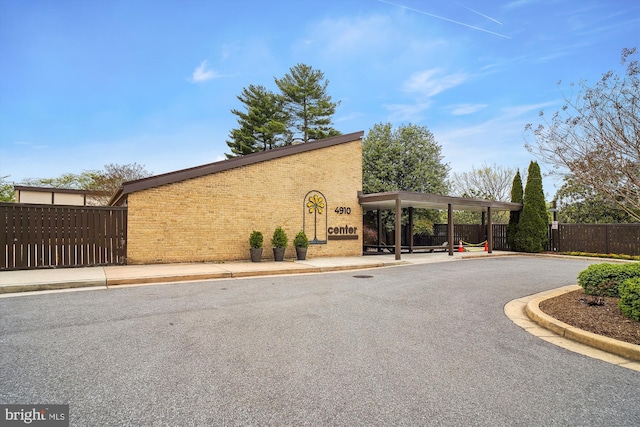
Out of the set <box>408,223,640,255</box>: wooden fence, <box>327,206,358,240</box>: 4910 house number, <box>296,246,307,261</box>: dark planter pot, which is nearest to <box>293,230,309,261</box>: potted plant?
<box>296,246,307,261</box>: dark planter pot

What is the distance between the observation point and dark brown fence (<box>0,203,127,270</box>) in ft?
35.3

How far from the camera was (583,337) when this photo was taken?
190 inches

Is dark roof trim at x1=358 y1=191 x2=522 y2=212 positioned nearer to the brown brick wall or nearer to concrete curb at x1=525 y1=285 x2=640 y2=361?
the brown brick wall

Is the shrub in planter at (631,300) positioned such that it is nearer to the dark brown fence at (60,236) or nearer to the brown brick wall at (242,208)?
the brown brick wall at (242,208)

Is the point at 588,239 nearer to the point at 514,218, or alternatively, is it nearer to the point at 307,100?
the point at 514,218

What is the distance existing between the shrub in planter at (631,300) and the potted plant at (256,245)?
1100 centimetres

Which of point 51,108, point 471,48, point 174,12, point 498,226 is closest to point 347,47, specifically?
point 471,48

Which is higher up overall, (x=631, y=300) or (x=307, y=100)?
(x=307, y=100)

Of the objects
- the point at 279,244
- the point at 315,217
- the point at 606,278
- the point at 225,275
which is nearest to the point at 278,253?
the point at 279,244

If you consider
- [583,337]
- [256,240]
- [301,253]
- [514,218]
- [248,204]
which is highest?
[248,204]

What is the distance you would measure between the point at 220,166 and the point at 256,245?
3357mm

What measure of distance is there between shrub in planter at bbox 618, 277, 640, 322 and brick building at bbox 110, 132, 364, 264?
11.8 m

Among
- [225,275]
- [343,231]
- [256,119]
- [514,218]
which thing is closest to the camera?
[225,275]

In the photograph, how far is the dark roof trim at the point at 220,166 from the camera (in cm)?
1252
